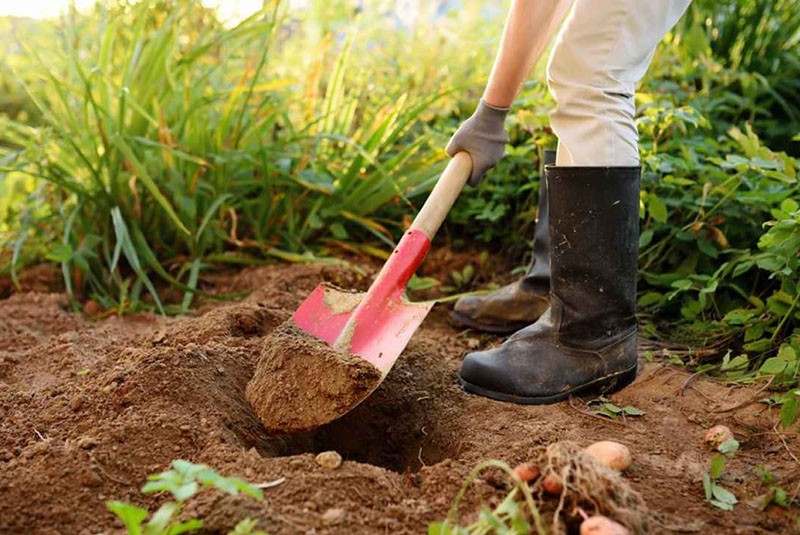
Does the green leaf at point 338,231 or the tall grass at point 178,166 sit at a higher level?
the tall grass at point 178,166

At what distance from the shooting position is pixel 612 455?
1447 millimetres

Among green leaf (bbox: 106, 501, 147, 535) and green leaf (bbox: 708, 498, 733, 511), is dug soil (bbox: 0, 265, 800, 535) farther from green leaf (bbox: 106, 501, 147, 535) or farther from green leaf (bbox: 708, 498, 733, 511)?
green leaf (bbox: 106, 501, 147, 535)

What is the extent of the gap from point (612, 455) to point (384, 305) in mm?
654

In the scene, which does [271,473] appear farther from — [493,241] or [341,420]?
[493,241]

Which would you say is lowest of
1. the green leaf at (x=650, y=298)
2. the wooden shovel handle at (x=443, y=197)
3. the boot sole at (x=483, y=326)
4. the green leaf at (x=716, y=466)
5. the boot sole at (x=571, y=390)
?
the boot sole at (x=483, y=326)

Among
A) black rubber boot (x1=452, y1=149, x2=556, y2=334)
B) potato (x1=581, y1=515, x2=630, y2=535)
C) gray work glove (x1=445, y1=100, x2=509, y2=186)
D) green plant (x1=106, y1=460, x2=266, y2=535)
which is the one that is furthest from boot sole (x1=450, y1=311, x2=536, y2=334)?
green plant (x1=106, y1=460, x2=266, y2=535)

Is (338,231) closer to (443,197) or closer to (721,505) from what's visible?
(443,197)

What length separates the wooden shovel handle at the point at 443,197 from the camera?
1.94 m

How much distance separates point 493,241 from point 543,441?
1.52 metres

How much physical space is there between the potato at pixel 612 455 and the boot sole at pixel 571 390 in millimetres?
352

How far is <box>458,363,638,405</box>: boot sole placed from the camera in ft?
6.00

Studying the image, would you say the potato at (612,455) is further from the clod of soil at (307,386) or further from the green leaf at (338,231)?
the green leaf at (338,231)

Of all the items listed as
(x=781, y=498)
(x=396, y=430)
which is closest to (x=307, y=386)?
(x=396, y=430)

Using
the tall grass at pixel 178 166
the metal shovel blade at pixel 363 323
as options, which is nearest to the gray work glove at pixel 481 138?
the metal shovel blade at pixel 363 323
